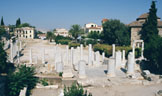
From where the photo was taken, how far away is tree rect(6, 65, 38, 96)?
433 inches

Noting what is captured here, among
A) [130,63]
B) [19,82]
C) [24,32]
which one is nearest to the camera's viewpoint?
[19,82]

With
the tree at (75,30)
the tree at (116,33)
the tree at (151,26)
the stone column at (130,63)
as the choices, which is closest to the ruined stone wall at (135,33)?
the tree at (116,33)

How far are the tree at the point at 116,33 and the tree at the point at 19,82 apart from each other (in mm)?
25045

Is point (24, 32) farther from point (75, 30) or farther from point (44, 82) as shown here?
point (44, 82)

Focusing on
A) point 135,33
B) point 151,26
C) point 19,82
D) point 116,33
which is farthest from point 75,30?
point 19,82

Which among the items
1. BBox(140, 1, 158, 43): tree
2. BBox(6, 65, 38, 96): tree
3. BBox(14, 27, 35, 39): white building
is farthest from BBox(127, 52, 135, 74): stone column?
BBox(14, 27, 35, 39): white building

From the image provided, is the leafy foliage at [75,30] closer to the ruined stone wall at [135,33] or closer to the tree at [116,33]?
the tree at [116,33]

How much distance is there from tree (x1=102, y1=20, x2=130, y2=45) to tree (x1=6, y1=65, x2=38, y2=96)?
82.2ft

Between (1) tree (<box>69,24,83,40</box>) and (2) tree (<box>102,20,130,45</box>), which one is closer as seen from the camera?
(2) tree (<box>102,20,130,45</box>)

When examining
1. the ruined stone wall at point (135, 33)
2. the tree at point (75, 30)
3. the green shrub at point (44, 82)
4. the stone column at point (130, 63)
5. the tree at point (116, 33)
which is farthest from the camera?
the tree at point (75, 30)

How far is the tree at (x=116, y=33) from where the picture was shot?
111 ft

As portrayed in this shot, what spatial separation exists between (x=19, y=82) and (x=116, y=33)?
86.8 ft

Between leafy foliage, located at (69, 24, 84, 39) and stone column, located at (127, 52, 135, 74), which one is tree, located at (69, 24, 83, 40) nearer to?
leafy foliage, located at (69, 24, 84, 39)

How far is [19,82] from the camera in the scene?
444 inches
